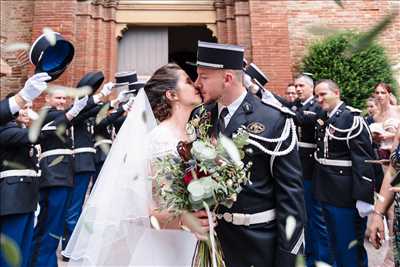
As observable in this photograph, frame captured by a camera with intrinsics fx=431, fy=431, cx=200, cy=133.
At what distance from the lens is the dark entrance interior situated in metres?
15.5

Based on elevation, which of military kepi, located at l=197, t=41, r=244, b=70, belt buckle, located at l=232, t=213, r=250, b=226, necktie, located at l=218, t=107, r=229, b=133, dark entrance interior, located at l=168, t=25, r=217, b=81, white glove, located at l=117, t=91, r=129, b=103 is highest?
dark entrance interior, located at l=168, t=25, r=217, b=81

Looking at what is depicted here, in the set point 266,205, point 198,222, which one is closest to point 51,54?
point 198,222

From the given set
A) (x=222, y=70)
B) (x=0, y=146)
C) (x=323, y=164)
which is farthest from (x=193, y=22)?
(x=222, y=70)

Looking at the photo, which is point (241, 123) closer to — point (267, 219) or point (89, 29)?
point (267, 219)

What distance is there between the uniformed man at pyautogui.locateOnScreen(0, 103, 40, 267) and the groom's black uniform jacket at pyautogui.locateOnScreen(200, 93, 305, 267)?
2.40 metres

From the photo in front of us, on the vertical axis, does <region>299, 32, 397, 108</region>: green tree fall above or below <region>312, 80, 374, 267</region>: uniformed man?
above

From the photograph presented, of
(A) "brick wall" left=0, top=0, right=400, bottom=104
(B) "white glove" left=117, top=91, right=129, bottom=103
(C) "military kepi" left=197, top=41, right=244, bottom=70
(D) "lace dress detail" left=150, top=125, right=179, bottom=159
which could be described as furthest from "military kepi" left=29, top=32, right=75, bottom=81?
(A) "brick wall" left=0, top=0, right=400, bottom=104

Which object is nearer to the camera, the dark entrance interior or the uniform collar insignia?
the uniform collar insignia

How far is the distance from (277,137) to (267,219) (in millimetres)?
477

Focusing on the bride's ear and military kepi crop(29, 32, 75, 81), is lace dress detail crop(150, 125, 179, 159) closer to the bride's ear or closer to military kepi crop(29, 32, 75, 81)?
the bride's ear

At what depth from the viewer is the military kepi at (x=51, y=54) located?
3.22 meters

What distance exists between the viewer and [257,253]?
8.07 ft

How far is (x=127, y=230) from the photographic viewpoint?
2.70m

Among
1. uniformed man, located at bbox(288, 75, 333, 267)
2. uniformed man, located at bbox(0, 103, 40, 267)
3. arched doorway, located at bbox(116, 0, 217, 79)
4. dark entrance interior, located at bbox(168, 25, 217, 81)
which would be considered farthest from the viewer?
dark entrance interior, located at bbox(168, 25, 217, 81)
